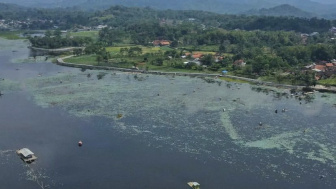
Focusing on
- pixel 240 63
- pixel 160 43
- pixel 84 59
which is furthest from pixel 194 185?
pixel 160 43

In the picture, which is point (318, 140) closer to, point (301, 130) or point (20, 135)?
point (301, 130)

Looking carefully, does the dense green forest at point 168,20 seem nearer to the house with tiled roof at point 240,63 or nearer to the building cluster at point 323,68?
the building cluster at point 323,68

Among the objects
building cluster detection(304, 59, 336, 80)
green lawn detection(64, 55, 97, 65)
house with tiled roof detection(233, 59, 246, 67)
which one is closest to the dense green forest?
green lawn detection(64, 55, 97, 65)

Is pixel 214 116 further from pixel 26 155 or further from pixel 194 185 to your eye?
pixel 26 155

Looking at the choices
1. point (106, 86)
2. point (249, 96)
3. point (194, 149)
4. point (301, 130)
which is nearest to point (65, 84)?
point (106, 86)

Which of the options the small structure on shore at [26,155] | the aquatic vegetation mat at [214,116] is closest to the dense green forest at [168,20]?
the aquatic vegetation mat at [214,116]

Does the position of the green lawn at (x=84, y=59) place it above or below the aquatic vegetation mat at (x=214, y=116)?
above

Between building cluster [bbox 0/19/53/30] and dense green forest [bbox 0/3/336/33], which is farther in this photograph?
building cluster [bbox 0/19/53/30]

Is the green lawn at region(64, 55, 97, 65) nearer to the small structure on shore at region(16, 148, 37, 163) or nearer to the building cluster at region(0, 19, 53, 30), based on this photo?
the small structure on shore at region(16, 148, 37, 163)
